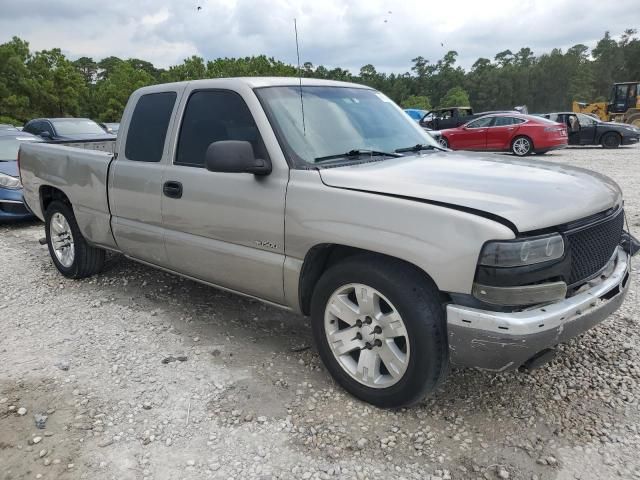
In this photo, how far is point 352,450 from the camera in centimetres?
265

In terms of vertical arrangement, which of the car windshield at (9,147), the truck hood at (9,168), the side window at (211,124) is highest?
the side window at (211,124)

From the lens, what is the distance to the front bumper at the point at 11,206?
789cm

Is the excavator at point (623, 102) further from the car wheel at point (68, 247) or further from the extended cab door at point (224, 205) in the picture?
the extended cab door at point (224, 205)

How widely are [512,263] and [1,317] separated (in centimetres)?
420

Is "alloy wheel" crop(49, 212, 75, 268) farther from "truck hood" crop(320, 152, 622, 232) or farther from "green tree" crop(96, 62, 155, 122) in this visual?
"green tree" crop(96, 62, 155, 122)

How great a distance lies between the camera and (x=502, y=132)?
55.4 ft

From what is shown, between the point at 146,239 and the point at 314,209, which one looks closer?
the point at 314,209

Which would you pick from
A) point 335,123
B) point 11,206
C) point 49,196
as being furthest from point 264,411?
point 11,206

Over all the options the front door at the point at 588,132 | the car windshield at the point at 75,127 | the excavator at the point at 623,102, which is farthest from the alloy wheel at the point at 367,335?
the excavator at the point at 623,102

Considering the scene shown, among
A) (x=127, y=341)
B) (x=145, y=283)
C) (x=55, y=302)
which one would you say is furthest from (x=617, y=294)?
(x=55, y=302)

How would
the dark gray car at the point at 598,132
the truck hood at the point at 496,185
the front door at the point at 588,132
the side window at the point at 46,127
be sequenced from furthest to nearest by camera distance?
1. the front door at the point at 588,132
2. the dark gray car at the point at 598,132
3. the side window at the point at 46,127
4. the truck hood at the point at 496,185

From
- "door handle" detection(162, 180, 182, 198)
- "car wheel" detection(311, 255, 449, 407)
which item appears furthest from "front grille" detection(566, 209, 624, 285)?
"door handle" detection(162, 180, 182, 198)

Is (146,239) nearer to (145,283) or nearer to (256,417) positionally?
(145,283)

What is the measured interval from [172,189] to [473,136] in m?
15.4
